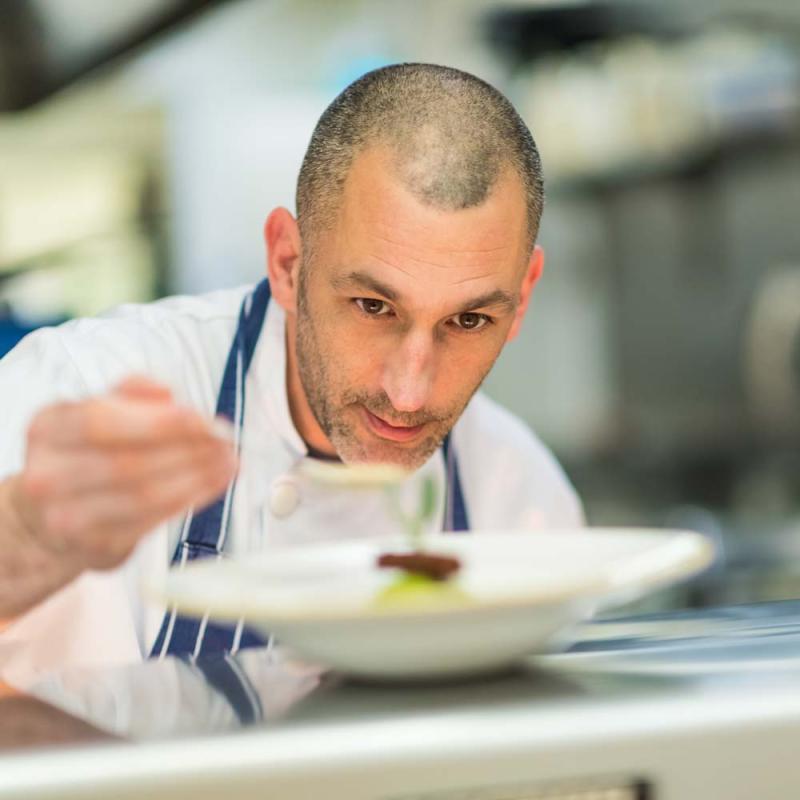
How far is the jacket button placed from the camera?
1220 millimetres

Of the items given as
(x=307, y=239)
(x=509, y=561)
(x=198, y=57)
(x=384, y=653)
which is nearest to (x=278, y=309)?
(x=307, y=239)

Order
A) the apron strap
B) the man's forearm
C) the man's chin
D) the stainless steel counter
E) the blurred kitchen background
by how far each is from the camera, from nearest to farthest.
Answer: the stainless steel counter < the man's forearm < the man's chin < the apron strap < the blurred kitchen background

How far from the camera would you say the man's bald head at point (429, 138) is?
1.07 metres

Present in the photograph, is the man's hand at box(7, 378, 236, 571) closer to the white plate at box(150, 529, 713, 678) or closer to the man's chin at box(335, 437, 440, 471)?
the white plate at box(150, 529, 713, 678)

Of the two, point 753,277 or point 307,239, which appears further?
point 753,277

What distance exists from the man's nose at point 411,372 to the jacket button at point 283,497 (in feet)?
0.70

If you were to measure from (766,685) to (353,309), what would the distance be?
1.96ft

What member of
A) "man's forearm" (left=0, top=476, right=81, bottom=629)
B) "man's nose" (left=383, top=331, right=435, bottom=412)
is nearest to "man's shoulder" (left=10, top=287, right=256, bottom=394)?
"man's nose" (left=383, top=331, right=435, bottom=412)

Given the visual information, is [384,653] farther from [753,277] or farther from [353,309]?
[753,277]

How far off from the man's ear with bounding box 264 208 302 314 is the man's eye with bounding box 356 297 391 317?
128 millimetres

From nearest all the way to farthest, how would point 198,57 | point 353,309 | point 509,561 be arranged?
1. point 509,561
2. point 353,309
3. point 198,57

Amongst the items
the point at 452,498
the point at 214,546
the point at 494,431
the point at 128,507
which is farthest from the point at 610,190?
the point at 128,507

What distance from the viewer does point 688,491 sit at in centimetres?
335

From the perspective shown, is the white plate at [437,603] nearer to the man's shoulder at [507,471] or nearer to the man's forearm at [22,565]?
the man's forearm at [22,565]
